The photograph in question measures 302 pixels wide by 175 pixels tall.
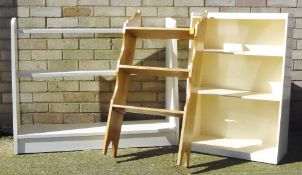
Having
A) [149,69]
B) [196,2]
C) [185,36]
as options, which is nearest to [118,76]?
[149,69]

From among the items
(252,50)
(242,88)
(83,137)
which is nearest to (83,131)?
(83,137)

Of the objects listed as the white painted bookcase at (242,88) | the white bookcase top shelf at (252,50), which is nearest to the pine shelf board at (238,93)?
the white painted bookcase at (242,88)

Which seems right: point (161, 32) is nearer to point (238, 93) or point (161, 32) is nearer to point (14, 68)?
point (238, 93)

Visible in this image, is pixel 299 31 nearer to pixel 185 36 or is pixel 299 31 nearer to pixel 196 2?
pixel 196 2

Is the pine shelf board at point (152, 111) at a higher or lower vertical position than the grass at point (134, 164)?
higher

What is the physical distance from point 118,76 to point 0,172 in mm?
1115

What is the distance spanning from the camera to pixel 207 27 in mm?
4051

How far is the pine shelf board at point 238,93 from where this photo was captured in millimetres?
3626

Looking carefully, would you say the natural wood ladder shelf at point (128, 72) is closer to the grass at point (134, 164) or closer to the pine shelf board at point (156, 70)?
the pine shelf board at point (156, 70)

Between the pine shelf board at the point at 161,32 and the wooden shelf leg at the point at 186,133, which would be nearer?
the wooden shelf leg at the point at 186,133

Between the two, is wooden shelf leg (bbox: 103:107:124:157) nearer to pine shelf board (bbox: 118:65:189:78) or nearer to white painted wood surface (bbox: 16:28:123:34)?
pine shelf board (bbox: 118:65:189:78)

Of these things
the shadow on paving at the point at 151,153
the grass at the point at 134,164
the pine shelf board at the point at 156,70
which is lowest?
the grass at the point at 134,164

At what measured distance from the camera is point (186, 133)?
135 inches

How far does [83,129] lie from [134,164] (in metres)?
0.66
